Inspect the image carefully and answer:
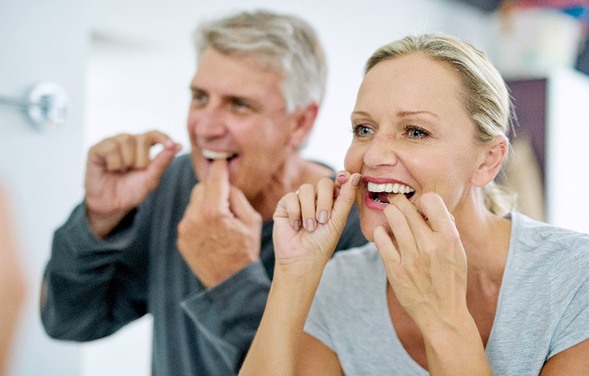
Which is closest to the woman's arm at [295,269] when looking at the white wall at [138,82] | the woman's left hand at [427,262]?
the woman's left hand at [427,262]

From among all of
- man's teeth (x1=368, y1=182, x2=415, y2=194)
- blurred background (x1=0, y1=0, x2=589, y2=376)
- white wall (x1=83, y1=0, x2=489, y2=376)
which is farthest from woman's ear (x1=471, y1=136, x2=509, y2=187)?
white wall (x1=83, y1=0, x2=489, y2=376)

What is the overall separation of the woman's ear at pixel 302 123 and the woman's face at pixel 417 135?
0.40 meters

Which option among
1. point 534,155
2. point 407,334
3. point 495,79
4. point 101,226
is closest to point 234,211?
point 101,226

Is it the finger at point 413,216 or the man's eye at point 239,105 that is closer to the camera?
the finger at point 413,216

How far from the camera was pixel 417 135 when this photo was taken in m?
0.95

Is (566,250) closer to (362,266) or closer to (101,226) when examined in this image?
(362,266)

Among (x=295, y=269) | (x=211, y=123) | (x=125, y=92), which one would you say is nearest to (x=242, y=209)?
(x=211, y=123)

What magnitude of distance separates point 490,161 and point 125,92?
117cm

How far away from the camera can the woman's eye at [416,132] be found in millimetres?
947

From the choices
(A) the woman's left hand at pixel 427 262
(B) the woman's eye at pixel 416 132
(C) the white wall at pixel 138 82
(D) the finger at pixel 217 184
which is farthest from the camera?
(C) the white wall at pixel 138 82

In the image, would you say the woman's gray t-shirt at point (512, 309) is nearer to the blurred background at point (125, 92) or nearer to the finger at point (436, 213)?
the finger at point (436, 213)

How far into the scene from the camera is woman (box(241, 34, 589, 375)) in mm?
861

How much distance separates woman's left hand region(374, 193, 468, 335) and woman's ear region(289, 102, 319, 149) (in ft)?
1.69

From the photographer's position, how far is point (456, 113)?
37.4 inches
